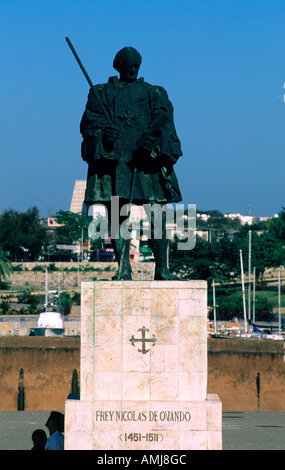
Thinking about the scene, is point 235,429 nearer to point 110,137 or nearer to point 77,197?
point 110,137

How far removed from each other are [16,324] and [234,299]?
73.2 feet

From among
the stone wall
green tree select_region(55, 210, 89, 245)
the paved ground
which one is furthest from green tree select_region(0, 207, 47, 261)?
the paved ground

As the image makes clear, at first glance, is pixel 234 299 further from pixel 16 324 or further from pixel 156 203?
pixel 156 203

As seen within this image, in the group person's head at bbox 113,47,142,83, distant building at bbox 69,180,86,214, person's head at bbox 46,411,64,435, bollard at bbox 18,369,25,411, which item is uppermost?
distant building at bbox 69,180,86,214

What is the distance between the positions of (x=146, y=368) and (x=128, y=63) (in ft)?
12.5

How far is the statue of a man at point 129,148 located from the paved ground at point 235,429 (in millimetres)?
5863

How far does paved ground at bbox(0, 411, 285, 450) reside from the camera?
16.9 m

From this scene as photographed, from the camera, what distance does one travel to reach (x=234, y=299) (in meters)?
63.7

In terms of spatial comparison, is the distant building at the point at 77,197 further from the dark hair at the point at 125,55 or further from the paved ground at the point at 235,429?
the dark hair at the point at 125,55

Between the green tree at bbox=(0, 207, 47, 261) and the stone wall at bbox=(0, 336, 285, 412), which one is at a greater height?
the green tree at bbox=(0, 207, 47, 261)

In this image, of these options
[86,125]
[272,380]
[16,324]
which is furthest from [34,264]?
[86,125]

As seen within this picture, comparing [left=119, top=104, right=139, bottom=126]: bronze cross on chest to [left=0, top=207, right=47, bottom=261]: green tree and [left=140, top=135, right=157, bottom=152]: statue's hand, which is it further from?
[left=0, top=207, right=47, bottom=261]: green tree

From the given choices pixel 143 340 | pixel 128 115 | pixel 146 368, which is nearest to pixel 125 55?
pixel 128 115

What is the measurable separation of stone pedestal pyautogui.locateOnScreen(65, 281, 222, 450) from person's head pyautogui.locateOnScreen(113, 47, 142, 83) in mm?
2712
